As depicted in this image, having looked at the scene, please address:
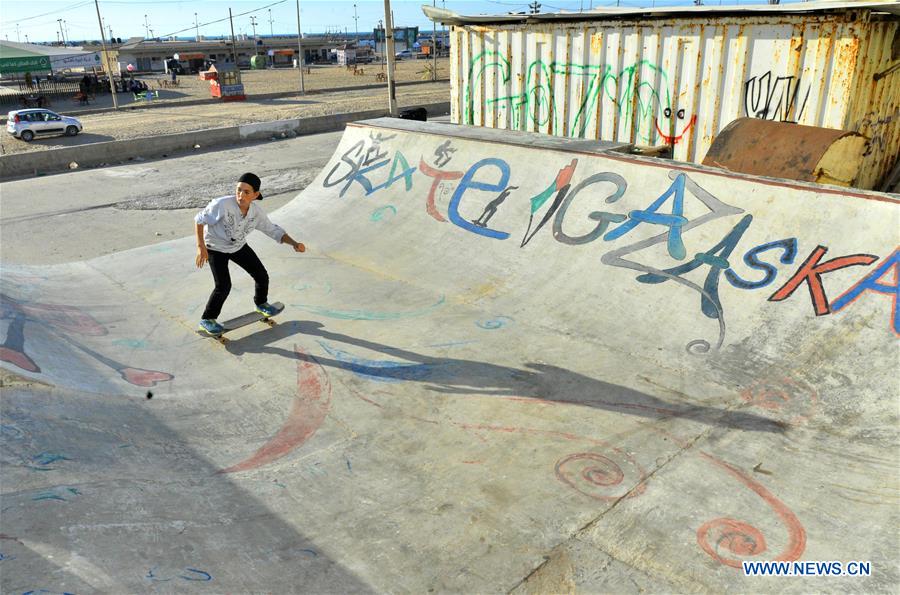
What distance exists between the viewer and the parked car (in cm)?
2411

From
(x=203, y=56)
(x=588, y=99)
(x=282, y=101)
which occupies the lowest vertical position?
(x=282, y=101)

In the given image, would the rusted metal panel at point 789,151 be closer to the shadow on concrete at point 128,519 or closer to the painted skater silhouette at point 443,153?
the painted skater silhouette at point 443,153

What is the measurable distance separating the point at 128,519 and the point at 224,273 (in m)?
3.07

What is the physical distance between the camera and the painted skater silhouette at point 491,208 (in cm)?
804

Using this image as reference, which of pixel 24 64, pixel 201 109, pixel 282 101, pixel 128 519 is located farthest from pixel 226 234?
pixel 24 64

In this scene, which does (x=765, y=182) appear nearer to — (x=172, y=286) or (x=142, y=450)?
(x=142, y=450)

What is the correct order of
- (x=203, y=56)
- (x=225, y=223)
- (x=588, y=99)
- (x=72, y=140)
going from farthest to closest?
(x=203, y=56)
(x=72, y=140)
(x=588, y=99)
(x=225, y=223)

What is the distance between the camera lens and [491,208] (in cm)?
812

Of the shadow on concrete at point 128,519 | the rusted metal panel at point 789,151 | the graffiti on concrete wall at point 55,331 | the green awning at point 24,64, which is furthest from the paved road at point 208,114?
the rusted metal panel at point 789,151

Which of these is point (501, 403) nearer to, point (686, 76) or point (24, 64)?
point (686, 76)

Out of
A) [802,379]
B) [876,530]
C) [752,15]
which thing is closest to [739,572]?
[876,530]

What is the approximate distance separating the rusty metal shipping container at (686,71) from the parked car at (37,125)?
67.9 feet

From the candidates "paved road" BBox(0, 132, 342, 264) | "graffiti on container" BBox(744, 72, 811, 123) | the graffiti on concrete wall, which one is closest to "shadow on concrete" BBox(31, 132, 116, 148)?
"paved road" BBox(0, 132, 342, 264)

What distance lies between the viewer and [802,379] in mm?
4879
